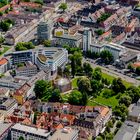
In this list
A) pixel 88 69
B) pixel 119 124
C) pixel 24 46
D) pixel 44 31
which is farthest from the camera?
pixel 44 31

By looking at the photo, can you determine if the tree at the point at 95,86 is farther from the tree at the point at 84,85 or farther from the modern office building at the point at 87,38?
the modern office building at the point at 87,38

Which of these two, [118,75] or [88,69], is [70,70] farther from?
[118,75]

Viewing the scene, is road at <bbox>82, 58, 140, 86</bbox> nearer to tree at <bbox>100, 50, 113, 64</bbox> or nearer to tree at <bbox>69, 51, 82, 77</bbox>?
tree at <bbox>100, 50, 113, 64</bbox>

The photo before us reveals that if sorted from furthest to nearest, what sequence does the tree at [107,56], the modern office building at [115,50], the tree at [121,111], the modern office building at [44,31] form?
the modern office building at [44,31] < the modern office building at [115,50] < the tree at [107,56] < the tree at [121,111]

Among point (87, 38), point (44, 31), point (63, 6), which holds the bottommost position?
point (44, 31)

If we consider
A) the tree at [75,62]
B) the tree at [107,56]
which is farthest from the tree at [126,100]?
the tree at [107,56]

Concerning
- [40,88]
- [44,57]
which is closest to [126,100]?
[40,88]

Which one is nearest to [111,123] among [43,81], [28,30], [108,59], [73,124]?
[73,124]
